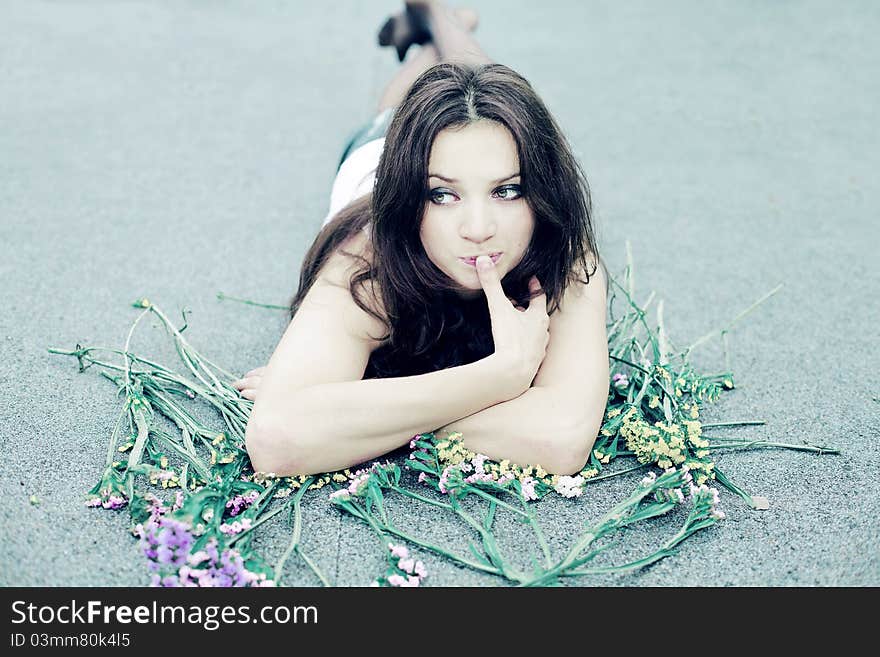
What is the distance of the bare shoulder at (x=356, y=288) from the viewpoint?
1963mm

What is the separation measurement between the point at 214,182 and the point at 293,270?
0.73m

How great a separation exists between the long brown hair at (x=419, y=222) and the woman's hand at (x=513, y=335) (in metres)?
0.10

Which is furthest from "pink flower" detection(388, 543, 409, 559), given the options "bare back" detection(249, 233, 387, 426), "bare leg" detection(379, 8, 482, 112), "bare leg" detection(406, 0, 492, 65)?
"bare leg" detection(406, 0, 492, 65)

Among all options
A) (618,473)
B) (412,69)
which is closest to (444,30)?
(412,69)

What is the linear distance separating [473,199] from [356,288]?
1.14ft

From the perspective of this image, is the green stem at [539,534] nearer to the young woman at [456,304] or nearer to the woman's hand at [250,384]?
the young woman at [456,304]

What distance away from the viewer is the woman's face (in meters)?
1.78

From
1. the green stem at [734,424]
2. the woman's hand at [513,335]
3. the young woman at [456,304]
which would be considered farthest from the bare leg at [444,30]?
the green stem at [734,424]

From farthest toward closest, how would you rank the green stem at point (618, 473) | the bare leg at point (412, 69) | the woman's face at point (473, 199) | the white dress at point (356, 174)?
the bare leg at point (412, 69), the white dress at point (356, 174), the green stem at point (618, 473), the woman's face at point (473, 199)

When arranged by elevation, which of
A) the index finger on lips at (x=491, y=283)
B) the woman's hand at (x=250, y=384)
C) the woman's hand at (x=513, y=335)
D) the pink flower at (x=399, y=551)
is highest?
the index finger on lips at (x=491, y=283)

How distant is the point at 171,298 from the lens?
8.76ft

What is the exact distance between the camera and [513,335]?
190 centimetres

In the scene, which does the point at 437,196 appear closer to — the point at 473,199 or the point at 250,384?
the point at 473,199
